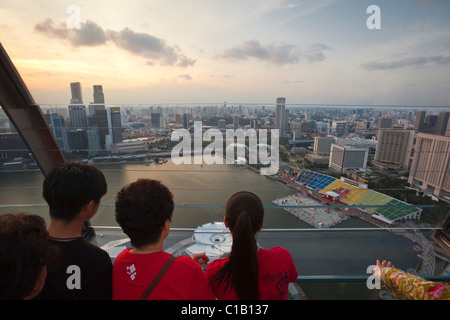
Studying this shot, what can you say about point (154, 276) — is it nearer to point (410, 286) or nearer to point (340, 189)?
point (410, 286)

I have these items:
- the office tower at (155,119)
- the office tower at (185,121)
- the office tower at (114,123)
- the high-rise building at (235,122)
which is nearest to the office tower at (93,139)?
the office tower at (114,123)

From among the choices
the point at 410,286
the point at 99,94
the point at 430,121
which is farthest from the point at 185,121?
the point at 430,121

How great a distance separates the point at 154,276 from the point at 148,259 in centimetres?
4

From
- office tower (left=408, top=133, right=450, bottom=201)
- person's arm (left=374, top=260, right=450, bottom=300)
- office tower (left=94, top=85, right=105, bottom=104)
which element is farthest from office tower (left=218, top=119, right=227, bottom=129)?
person's arm (left=374, top=260, right=450, bottom=300)

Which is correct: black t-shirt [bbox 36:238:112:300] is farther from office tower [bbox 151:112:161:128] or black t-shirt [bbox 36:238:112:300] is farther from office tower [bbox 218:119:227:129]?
office tower [bbox 218:119:227:129]

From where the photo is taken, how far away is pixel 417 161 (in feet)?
11.8

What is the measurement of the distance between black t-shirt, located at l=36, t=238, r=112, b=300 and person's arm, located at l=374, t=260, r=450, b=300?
852mm

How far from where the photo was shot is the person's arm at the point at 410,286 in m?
0.61

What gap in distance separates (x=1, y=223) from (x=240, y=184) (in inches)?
194

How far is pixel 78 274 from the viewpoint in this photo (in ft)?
1.76

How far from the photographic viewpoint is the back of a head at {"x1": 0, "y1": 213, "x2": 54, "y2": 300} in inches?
15.7
